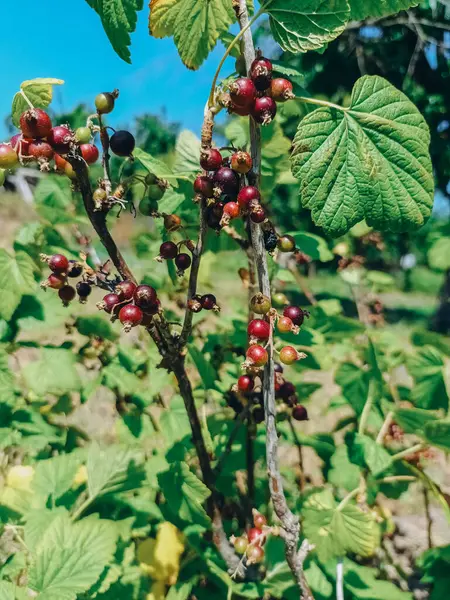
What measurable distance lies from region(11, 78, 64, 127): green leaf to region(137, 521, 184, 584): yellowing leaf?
1305mm

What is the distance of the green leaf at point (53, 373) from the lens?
1.70 metres

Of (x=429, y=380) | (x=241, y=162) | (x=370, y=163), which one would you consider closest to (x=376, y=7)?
(x=370, y=163)

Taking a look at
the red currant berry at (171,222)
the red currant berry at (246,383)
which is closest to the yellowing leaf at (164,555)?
the red currant berry at (246,383)

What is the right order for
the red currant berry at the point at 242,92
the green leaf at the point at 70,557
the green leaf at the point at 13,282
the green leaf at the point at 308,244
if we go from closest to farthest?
the red currant berry at the point at 242,92 → the green leaf at the point at 70,557 → the green leaf at the point at 308,244 → the green leaf at the point at 13,282

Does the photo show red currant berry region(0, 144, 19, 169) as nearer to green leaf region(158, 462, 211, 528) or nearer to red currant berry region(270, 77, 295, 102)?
red currant berry region(270, 77, 295, 102)

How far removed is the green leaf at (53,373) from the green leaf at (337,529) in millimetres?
884

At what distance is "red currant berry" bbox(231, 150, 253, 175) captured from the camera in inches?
33.2

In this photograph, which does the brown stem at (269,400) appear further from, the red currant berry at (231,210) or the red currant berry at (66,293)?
the red currant berry at (66,293)

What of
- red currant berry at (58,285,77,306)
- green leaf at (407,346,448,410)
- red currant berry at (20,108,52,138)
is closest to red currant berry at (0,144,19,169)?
red currant berry at (20,108,52,138)

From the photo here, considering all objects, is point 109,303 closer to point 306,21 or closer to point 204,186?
point 204,186

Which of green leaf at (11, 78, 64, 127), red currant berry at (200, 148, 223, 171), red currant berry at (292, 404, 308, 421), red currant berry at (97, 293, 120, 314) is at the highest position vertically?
green leaf at (11, 78, 64, 127)

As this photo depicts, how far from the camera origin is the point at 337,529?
137 centimetres

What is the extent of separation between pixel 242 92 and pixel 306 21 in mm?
178

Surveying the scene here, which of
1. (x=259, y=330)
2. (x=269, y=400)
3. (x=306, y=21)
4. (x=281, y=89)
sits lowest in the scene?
(x=269, y=400)
